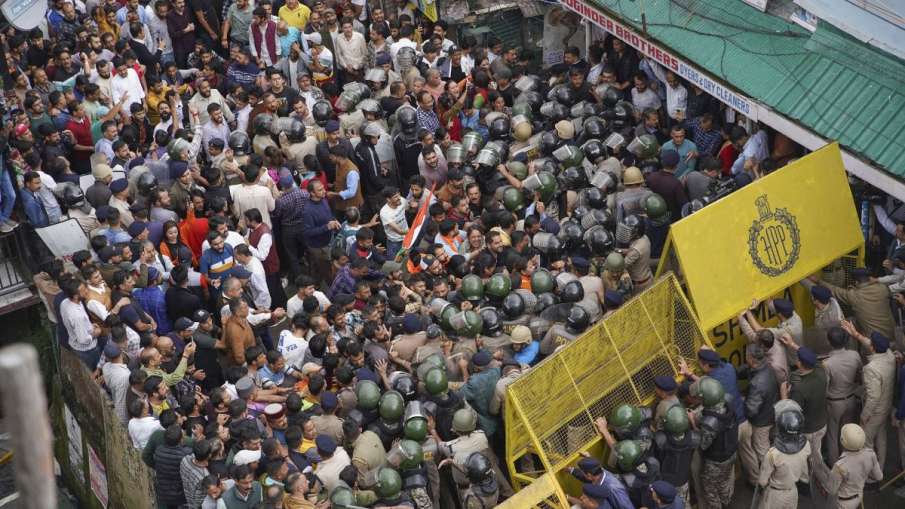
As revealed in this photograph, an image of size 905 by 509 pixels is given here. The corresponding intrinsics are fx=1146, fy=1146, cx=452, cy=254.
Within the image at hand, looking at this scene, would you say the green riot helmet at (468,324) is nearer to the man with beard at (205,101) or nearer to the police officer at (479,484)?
the police officer at (479,484)

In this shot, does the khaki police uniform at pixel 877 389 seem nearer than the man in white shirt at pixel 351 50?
Yes

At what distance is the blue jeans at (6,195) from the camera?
39.3 feet

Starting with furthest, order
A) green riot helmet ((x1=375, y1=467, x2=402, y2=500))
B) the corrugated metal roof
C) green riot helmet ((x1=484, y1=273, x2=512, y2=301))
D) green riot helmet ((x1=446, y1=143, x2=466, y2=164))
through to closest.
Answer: green riot helmet ((x1=446, y1=143, x2=466, y2=164))
the corrugated metal roof
green riot helmet ((x1=484, y1=273, x2=512, y2=301))
green riot helmet ((x1=375, y1=467, x2=402, y2=500))

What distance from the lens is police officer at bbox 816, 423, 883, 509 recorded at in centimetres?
898

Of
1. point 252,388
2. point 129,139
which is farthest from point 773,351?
point 129,139

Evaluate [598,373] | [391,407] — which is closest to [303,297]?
[391,407]

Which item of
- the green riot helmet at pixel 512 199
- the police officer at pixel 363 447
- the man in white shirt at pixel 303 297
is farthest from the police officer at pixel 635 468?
the green riot helmet at pixel 512 199

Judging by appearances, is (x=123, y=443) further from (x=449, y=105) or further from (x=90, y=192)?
(x=449, y=105)

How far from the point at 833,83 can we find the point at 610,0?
3.53 m

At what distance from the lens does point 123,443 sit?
9.43 m

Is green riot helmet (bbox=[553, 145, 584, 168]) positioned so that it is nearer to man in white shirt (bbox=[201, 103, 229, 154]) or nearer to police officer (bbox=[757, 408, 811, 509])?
man in white shirt (bbox=[201, 103, 229, 154])

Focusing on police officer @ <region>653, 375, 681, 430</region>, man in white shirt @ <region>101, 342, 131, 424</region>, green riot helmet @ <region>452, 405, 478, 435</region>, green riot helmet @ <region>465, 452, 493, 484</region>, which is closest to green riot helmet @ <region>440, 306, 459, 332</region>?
green riot helmet @ <region>452, 405, 478, 435</region>

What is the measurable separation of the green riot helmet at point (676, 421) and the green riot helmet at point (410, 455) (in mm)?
1944

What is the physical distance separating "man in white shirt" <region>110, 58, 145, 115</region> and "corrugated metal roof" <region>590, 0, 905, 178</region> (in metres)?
6.17
